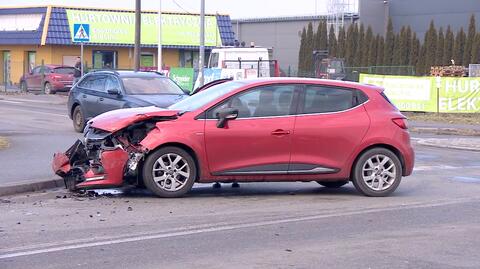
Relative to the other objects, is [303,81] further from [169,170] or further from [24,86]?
[24,86]

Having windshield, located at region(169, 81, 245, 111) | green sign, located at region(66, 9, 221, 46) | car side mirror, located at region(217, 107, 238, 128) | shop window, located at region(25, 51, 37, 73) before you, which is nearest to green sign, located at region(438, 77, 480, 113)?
windshield, located at region(169, 81, 245, 111)

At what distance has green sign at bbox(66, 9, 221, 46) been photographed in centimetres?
5091

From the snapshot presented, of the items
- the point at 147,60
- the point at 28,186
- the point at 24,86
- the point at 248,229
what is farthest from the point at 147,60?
the point at 248,229

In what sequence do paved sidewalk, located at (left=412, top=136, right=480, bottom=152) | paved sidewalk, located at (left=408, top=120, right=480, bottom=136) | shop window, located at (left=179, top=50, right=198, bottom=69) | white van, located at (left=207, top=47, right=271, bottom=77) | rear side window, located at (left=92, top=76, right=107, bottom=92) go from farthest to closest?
shop window, located at (left=179, top=50, right=198, bottom=69) → white van, located at (left=207, top=47, right=271, bottom=77) → paved sidewalk, located at (left=408, top=120, right=480, bottom=136) → rear side window, located at (left=92, top=76, right=107, bottom=92) → paved sidewalk, located at (left=412, top=136, right=480, bottom=152)

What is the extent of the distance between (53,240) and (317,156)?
4.12m

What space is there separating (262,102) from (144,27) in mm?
42482

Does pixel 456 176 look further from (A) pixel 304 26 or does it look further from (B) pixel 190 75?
(A) pixel 304 26

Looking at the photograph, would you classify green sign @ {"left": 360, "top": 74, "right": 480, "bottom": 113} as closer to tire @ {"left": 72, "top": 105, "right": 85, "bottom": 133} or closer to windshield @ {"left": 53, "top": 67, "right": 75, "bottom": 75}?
tire @ {"left": 72, "top": 105, "right": 85, "bottom": 133}

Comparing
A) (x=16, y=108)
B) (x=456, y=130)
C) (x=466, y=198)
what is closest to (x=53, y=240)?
(x=466, y=198)

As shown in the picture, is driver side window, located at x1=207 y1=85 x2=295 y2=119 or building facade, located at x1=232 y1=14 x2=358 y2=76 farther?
building facade, located at x1=232 y1=14 x2=358 y2=76

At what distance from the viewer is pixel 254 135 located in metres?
10.7

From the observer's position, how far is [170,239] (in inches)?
327

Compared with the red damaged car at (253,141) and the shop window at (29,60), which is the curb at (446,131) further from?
the shop window at (29,60)

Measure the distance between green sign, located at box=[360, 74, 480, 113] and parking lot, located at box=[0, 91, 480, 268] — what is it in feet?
60.0
